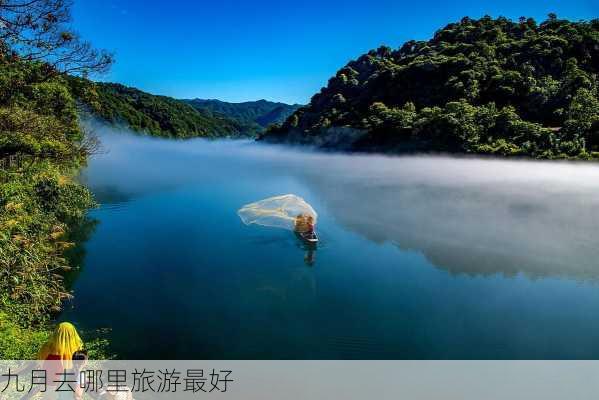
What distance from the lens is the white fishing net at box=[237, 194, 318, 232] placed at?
2638cm

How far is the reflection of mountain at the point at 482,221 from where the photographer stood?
2358 cm

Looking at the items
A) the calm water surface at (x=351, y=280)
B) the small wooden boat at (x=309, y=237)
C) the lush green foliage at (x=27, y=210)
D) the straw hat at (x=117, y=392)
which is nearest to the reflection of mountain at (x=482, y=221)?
the calm water surface at (x=351, y=280)

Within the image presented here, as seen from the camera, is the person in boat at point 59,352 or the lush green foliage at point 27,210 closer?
the person in boat at point 59,352

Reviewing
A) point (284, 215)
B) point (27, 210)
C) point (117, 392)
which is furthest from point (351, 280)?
point (27, 210)

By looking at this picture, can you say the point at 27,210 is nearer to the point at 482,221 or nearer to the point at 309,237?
the point at 309,237

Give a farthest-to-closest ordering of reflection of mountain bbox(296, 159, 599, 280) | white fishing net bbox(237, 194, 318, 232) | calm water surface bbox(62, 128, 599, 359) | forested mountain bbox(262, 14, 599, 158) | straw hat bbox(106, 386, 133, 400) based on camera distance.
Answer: forested mountain bbox(262, 14, 599, 158) < white fishing net bbox(237, 194, 318, 232) < reflection of mountain bbox(296, 159, 599, 280) < calm water surface bbox(62, 128, 599, 359) < straw hat bbox(106, 386, 133, 400)

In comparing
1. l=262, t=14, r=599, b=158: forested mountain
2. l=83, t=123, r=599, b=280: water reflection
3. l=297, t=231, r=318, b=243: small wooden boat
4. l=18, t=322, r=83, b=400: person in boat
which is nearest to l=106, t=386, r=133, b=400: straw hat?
l=18, t=322, r=83, b=400: person in boat

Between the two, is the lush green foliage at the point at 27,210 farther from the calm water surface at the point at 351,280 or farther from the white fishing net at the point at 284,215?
the white fishing net at the point at 284,215

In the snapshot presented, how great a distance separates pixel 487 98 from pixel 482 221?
5808 cm

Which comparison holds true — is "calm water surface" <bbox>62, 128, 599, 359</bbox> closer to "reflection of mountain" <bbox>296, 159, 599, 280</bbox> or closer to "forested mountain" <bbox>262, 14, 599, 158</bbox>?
"reflection of mountain" <bbox>296, 159, 599, 280</bbox>

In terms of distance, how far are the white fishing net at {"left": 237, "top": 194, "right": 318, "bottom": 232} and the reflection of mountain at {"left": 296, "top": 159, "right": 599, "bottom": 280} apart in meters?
5.25

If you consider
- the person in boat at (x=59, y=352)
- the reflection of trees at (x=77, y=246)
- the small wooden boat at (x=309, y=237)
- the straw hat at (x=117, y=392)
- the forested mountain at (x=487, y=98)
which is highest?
the forested mountain at (x=487, y=98)

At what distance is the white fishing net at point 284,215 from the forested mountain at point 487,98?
50.1 metres

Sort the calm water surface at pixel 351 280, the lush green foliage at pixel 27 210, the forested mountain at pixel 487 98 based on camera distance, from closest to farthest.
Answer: the lush green foliage at pixel 27 210, the calm water surface at pixel 351 280, the forested mountain at pixel 487 98
